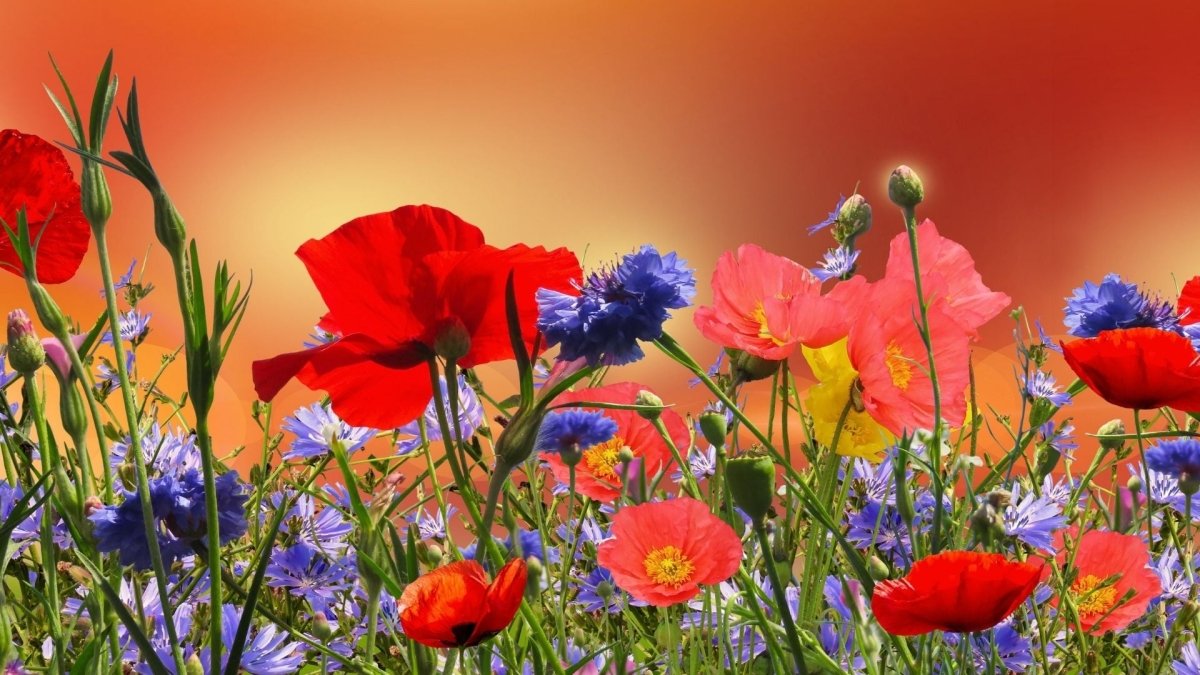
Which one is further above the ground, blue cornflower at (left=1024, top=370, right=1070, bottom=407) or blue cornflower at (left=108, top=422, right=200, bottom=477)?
blue cornflower at (left=1024, top=370, right=1070, bottom=407)

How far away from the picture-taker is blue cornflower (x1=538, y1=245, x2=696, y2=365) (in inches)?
16.1

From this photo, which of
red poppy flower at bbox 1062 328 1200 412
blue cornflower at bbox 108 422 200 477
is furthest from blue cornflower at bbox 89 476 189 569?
red poppy flower at bbox 1062 328 1200 412

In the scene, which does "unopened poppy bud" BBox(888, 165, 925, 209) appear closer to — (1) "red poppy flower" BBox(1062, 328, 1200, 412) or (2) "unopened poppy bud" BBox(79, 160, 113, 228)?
(1) "red poppy flower" BBox(1062, 328, 1200, 412)

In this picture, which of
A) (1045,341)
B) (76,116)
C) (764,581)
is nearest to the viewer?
(76,116)

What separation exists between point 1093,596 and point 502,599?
43 cm

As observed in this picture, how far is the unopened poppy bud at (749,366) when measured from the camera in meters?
0.57

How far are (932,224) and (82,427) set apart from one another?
17.0 inches

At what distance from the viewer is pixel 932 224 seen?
0.64m

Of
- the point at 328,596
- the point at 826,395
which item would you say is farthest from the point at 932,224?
the point at 328,596

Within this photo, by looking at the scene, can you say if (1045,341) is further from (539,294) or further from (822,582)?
(539,294)

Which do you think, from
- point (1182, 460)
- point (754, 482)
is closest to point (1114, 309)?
point (1182, 460)

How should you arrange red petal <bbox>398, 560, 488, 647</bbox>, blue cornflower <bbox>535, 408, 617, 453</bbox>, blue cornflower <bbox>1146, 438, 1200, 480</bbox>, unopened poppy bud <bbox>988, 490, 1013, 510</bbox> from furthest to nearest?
blue cornflower <bbox>1146, 438, 1200, 480</bbox>
blue cornflower <bbox>535, 408, 617, 453</bbox>
unopened poppy bud <bbox>988, 490, 1013, 510</bbox>
red petal <bbox>398, 560, 488, 647</bbox>

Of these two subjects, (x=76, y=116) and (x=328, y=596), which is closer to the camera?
(x=76, y=116)

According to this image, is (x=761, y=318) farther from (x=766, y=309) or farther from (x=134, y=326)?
(x=134, y=326)
